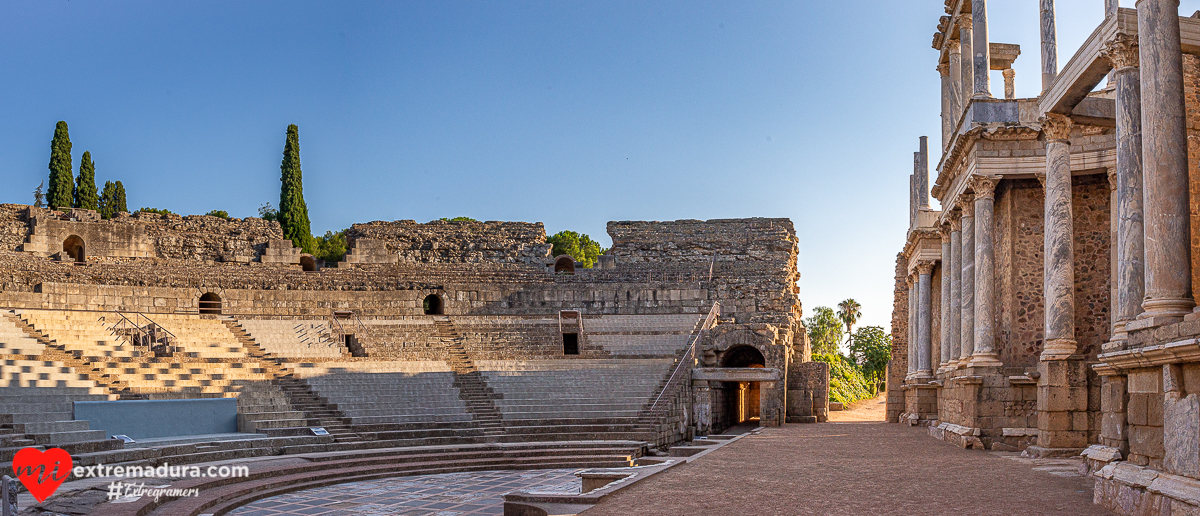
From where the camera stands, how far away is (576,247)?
2201 inches

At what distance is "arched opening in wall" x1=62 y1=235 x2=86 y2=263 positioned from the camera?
30.2 meters

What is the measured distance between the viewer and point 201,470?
12016mm

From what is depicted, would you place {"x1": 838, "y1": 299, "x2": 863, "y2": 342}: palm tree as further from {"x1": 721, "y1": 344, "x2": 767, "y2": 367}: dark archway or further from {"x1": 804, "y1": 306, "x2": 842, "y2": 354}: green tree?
{"x1": 721, "y1": 344, "x2": 767, "y2": 367}: dark archway

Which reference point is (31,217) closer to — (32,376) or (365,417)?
(32,376)

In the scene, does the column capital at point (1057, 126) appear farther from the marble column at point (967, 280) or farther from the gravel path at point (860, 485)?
the gravel path at point (860, 485)

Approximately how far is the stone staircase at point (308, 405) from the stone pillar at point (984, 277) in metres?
10.8

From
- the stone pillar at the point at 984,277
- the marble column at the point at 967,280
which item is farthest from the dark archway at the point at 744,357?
the stone pillar at the point at 984,277

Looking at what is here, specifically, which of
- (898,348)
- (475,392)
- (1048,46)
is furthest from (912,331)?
(1048,46)

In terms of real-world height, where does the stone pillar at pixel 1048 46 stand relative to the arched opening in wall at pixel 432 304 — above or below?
above

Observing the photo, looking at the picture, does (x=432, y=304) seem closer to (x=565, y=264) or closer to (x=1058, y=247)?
(x=565, y=264)

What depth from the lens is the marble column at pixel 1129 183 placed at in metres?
8.10

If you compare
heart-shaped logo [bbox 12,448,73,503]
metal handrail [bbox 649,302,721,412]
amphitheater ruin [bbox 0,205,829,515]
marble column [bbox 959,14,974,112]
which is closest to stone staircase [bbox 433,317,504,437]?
amphitheater ruin [bbox 0,205,829,515]

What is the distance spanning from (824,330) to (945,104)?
43991 mm

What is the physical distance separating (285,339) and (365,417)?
327 inches
